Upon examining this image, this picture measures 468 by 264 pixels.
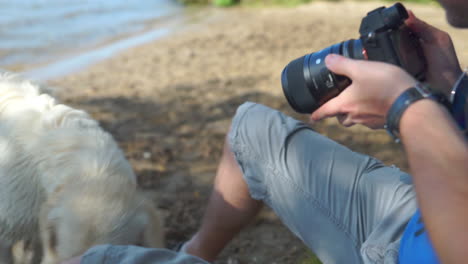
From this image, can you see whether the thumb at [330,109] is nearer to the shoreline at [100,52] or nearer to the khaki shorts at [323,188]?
the khaki shorts at [323,188]

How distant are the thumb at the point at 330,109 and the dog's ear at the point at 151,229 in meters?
0.99

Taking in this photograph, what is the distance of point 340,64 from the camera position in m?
1.53

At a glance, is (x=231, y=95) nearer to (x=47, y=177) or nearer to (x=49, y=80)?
(x=49, y=80)

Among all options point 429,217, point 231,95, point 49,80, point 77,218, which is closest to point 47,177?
point 77,218

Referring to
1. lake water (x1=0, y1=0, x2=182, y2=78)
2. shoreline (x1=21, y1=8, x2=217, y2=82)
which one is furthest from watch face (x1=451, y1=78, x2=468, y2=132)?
lake water (x1=0, y1=0, x2=182, y2=78)

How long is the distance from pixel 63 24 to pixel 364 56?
919cm

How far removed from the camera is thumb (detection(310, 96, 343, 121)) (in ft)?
5.09

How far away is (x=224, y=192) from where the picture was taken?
2.35 metres

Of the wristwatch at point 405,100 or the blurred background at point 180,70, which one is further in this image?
the blurred background at point 180,70

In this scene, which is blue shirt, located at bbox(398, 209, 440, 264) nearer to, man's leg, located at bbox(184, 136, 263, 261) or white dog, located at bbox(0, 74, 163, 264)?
man's leg, located at bbox(184, 136, 263, 261)

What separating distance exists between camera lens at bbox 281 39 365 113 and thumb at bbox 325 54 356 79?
0.05 meters

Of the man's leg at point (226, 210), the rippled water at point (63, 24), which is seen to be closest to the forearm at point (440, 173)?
the man's leg at point (226, 210)

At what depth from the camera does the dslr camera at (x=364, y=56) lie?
5.25 feet

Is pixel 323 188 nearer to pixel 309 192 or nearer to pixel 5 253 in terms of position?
pixel 309 192
